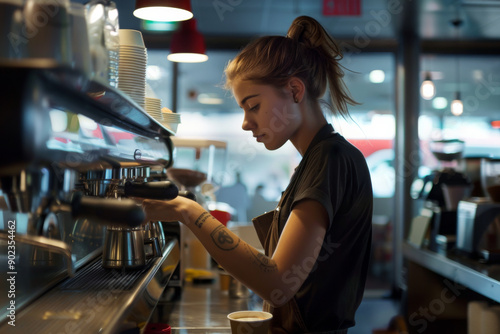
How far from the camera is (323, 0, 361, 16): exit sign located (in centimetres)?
394

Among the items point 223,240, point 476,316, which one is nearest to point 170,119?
point 223,240

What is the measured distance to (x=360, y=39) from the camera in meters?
5.48

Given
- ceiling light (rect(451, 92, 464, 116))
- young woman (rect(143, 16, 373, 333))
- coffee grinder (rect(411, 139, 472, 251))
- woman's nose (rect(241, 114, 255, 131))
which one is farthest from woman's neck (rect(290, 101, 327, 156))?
ceiling light (rect(451, 92, 464, 116))

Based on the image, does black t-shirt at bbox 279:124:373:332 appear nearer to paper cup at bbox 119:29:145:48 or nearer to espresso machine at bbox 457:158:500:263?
paper cup at bbox 119:29:145:48

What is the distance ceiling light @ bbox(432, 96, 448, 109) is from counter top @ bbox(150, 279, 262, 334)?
5.13 meters

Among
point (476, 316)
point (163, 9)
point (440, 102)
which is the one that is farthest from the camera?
point (440, 102)

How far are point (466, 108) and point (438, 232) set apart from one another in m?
3.67

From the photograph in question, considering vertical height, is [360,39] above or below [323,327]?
above

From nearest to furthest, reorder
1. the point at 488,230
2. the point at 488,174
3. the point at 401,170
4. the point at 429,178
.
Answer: the point at 488,230 → the point at 488,174 → the point at 429,178 → the point at 401,170

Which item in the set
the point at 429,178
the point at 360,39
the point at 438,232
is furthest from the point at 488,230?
the point at 360,39

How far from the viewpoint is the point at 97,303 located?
1036 millimetres

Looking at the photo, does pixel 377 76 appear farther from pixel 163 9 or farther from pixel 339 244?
pixel 339 244

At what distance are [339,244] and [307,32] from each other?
0.54 meters

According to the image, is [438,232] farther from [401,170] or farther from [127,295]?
[127,295]
